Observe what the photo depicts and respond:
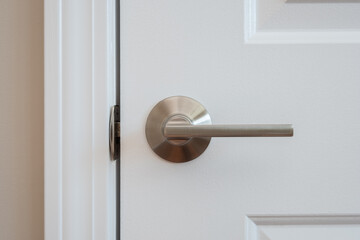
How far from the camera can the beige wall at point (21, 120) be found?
0.36m

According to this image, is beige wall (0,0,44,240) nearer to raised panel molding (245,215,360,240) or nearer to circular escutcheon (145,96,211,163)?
circular escutcheon (145,96,211,163)

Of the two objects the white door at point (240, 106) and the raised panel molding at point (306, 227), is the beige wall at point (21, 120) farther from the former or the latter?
the raised panel molding at point (306, 227)

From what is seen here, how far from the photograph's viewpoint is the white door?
34 centimetres

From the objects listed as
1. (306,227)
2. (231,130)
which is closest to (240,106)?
(231,130)

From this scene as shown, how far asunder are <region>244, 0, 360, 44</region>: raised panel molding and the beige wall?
9.8 inches

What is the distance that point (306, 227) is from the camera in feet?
1.14

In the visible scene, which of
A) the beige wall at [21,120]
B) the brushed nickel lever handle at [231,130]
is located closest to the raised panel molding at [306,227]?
the brushed nickel lever handle at [231,130]

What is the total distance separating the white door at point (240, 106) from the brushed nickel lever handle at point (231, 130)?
4 centimetres

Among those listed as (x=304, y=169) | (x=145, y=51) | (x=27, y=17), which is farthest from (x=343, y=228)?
(x=27, y=17)

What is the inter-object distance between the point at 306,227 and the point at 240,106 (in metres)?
0.16

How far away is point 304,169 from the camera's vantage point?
0.34 m

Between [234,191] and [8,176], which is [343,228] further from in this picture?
[8,176]

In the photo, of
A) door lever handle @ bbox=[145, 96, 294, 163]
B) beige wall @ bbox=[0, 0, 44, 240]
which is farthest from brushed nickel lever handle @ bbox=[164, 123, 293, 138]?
beige wall @ bbox=[0, 0, 44, 240]

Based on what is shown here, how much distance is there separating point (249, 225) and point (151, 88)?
19cm
